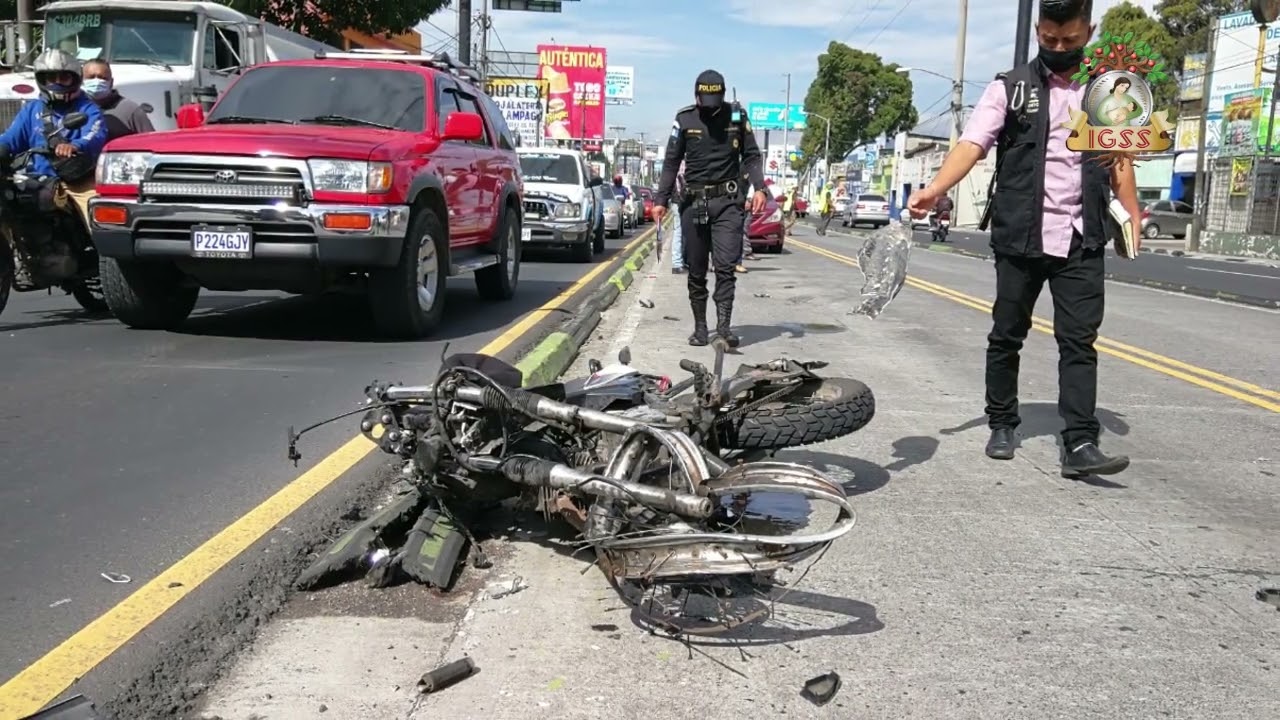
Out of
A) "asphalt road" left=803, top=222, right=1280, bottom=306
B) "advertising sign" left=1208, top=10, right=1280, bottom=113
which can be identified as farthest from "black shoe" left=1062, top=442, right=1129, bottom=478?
"advertising sign" left=1208, top=10, right=1280, bottom=113

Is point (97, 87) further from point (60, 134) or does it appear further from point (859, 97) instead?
point (859, 97)

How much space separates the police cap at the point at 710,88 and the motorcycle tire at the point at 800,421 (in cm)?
402

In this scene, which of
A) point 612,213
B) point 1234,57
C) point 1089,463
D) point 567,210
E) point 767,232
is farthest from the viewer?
point 1234,57

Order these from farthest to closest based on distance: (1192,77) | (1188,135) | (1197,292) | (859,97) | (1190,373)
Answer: (859,97)
(1192,77)
(1188,135)
(1197,292)
(1190,373)

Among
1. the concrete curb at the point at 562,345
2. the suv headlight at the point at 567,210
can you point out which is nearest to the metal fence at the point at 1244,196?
the suv headlight at the point at 567,210

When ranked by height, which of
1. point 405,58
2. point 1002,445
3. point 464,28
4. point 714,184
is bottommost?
point 1002,445

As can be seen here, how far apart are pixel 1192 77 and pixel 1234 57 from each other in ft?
25.8

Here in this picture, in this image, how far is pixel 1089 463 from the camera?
15.3ft

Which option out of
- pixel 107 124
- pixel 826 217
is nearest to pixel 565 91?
pixel 826 217

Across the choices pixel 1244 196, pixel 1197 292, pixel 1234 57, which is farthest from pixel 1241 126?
pixel 1197 292

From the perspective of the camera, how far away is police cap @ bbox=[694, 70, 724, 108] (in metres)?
7.85

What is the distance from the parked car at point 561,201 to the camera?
17500mm

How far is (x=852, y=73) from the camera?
8481cm

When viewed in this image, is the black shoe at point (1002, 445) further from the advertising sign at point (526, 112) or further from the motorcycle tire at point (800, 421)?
the advertising sign at point (526, 112)
